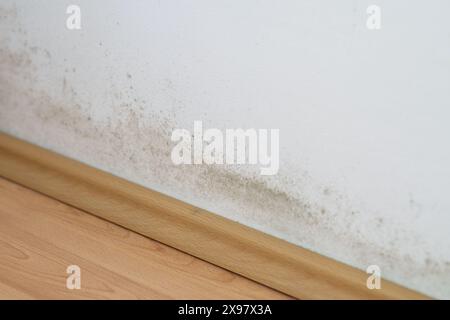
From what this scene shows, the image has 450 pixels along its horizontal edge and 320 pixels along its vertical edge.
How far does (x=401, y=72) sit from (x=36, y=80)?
116cm

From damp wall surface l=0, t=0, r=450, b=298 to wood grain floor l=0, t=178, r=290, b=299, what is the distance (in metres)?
0.18

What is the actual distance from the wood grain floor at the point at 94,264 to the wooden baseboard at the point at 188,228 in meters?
0.03

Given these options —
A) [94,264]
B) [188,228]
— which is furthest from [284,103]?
[94,264]

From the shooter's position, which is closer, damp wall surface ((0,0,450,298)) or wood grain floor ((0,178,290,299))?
damp wall surface ((0,0,450,298))

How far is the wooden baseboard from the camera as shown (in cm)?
156

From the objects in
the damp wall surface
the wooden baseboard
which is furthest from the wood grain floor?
the damp wall surface

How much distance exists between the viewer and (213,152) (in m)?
1.68

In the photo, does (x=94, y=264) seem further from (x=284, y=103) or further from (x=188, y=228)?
(x=284, y=103)

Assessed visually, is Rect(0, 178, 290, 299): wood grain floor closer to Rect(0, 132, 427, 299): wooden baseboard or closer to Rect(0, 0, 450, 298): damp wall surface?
Rect(0, 132, 427, 299): wooden baseboard

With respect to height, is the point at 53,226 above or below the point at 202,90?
below

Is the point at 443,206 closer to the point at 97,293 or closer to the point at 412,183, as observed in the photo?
the point at 412,183

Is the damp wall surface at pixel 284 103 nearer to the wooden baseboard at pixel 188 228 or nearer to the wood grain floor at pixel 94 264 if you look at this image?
the wooden baseboard at pixel 188 228

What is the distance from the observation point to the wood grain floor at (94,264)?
5.06 ft
